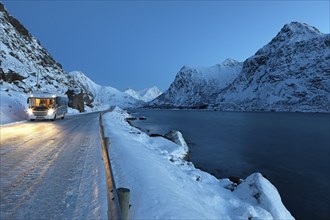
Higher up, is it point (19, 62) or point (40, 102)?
point (19, 62)

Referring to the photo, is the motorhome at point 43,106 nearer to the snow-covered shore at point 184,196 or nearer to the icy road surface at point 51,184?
the icy road surface at point 51,184

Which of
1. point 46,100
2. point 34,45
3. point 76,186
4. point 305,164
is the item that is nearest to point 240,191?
point 76,186

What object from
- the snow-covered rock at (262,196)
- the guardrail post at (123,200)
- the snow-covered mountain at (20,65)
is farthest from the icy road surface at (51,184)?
the snow-covered mountain at (20,65)

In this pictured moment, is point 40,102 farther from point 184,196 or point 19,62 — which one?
point 19,62

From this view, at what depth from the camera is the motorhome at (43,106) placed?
28531 millimetres

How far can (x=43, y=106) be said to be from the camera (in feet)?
95.1

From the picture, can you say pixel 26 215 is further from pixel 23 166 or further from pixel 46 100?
pixel 46 100

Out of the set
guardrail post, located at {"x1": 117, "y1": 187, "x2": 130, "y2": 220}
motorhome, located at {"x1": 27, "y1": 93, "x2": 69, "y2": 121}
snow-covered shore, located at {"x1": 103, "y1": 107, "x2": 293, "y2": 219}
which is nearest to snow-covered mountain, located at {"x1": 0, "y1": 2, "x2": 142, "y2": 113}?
motorhome, located at {"x1": 27, "y1": 93, "x2": 69, "y2": 121}

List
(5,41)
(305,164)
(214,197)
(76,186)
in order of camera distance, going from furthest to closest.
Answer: (5,41)
(305,164)
(214,197)
(76,186)

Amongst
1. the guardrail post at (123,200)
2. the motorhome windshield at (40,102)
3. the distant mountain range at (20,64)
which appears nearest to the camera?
the guardrail post at (123,200)

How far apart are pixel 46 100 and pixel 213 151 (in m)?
20.6

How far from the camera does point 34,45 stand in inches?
3575

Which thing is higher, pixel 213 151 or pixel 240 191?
pixel 240 191

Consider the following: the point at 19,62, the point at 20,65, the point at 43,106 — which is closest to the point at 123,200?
the point at 43,106
